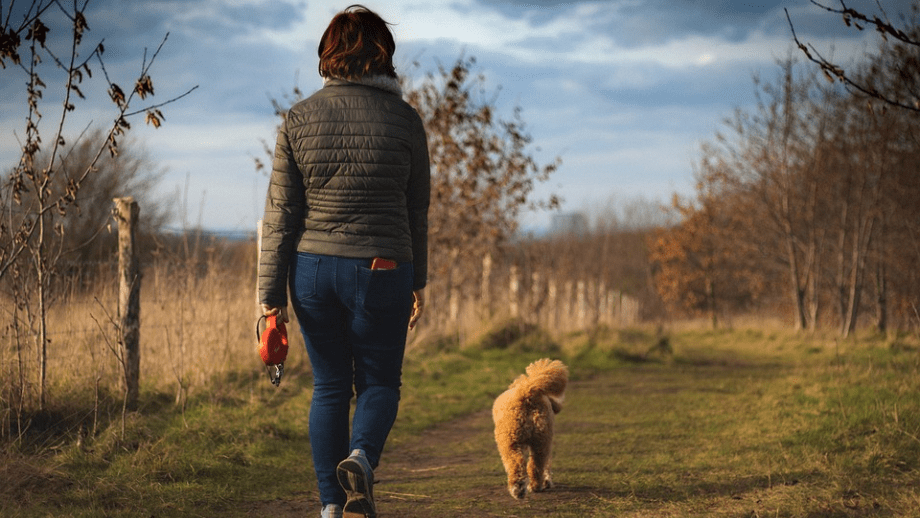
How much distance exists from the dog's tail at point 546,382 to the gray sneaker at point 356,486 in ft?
4.63

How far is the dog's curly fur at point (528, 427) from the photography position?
4.36 metres

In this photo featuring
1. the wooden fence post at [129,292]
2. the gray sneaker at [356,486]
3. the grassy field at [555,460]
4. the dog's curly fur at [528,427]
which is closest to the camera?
the gray sneaker at [356,486]

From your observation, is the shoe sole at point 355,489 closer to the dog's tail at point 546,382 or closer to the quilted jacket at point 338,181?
the quilted jacket at point 338,181

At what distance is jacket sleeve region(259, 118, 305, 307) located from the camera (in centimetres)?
337

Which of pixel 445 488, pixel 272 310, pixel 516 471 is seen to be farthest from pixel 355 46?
pixel 445 488

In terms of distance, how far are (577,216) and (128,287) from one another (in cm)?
3101

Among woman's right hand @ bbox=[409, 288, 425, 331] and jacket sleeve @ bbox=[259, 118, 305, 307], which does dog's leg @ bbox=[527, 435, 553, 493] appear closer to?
woman's right hand @ bbox=[409, 288, 425, 331]

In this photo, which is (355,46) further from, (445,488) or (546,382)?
(445,488)

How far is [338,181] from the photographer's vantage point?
11.0ft

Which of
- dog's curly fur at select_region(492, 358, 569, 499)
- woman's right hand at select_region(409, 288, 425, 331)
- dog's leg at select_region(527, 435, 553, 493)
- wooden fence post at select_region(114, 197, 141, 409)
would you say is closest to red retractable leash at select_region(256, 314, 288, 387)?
woman's right hand at select_region(409, 288, 425, 331)

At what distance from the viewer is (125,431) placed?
5.30m

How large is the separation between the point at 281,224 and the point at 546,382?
6.32ft

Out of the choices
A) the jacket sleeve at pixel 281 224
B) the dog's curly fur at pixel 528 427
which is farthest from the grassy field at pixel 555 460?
the jacket sleeve at pixel 281 224

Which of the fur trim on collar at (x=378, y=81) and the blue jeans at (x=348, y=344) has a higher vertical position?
the fur trim on collar at (x=378, y=81)
